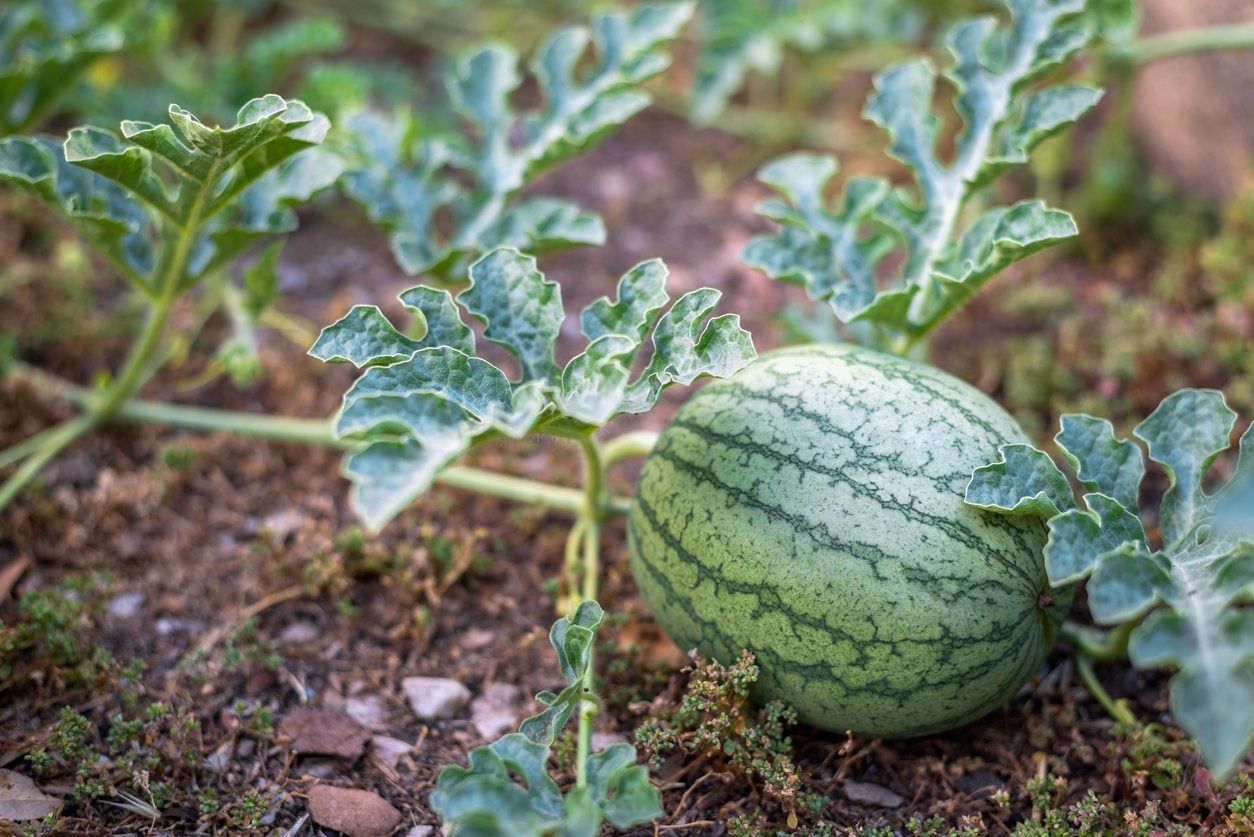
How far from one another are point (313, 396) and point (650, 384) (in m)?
1.56

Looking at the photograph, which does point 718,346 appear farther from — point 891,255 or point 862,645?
point 891,255

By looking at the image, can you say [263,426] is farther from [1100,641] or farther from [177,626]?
[1100,641]

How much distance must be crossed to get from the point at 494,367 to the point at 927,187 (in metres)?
1.20

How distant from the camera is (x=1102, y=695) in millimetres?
2270

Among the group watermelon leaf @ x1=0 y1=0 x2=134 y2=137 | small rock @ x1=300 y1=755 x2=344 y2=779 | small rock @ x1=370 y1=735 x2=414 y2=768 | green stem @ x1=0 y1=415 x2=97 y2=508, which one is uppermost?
watermelon leaf @ x1=0 y1=0 x2=134 y2=137

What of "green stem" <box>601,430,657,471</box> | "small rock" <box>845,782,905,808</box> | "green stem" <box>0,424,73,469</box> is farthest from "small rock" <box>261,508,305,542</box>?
"small rock" <box>845,782,905,808</box>

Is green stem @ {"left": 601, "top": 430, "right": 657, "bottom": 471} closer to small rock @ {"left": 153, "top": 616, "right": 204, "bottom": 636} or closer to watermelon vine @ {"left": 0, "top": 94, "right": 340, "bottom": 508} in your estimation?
watermelon vine @ {"left": 0, "top": 94, "right": 340, "bottom": 508}

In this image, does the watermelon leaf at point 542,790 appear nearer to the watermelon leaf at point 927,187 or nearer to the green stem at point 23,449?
the watermelon leaf at point 927,187

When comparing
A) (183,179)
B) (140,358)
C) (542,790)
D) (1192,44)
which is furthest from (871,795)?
(1192,44)

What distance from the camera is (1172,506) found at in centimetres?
207

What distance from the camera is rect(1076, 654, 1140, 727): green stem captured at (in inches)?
87.6

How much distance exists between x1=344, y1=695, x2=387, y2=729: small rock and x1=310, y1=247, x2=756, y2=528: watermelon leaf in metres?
0.62

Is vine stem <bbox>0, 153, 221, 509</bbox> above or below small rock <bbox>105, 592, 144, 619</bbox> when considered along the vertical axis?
above

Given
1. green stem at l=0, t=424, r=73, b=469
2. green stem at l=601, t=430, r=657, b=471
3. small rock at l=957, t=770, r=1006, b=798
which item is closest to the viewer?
small rock at l=957, t=770, r=1006, b=798
